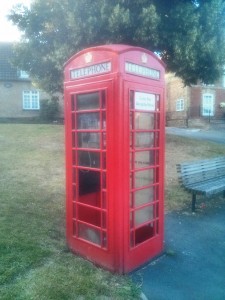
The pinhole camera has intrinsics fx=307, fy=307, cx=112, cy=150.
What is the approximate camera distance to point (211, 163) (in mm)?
7863

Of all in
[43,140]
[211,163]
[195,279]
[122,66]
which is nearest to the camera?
[122,66]

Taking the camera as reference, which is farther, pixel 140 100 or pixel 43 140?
pixel 43 140

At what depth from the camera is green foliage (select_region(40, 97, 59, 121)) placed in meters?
25.5

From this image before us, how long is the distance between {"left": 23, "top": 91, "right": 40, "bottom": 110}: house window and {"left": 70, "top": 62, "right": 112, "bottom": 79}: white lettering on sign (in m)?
24.5

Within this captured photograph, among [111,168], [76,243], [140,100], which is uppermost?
[140,100]

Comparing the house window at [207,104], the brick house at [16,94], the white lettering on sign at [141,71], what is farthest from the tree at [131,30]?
the house window at [207,104]

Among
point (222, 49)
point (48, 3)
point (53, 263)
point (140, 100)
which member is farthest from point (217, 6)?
point (53, 263)

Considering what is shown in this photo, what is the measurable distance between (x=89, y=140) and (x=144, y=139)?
720 mm

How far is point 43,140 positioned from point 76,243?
366 inches

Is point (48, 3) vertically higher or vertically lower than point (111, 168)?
higher

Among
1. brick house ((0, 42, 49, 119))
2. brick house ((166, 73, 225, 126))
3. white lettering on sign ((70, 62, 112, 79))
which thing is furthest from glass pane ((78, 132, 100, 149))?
brick house ((0, 42, 49, 119))

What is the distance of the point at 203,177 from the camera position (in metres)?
7.42

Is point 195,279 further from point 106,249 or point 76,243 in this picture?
point 76,243

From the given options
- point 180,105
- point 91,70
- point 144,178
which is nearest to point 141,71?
point 91,70
